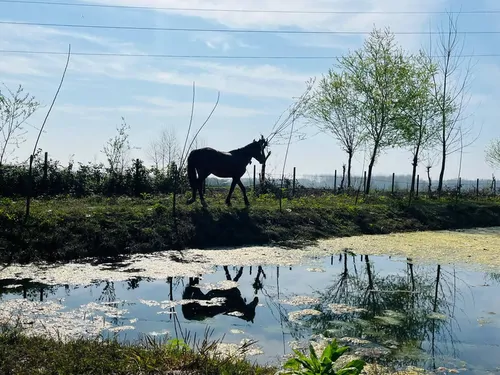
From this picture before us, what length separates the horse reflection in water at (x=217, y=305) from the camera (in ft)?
23.9

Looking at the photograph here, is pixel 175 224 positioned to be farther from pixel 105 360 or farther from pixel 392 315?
pixel 105 360

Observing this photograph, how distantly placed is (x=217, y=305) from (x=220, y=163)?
25.6ft

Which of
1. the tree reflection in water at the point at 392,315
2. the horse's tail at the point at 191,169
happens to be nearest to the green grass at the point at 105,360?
the tree reflection in water at the point at 392,315

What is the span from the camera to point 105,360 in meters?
4.57

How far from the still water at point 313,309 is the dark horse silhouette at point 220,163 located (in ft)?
15.9

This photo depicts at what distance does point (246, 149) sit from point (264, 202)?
242 centimetres

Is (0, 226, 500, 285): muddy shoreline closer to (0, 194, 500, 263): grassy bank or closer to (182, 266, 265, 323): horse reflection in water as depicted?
(0, 194, 500, 263): grassy bank

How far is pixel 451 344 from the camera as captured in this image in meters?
6.30

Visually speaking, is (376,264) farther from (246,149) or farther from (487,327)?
(246,149)

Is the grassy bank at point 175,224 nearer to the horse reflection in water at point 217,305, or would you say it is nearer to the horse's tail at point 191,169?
the horse's tail at point 191,169

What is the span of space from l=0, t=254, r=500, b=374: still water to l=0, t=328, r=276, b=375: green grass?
43.5 inches

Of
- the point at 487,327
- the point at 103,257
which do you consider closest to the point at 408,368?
the point at 487,327

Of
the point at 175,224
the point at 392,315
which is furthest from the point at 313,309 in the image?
the point at 175,224

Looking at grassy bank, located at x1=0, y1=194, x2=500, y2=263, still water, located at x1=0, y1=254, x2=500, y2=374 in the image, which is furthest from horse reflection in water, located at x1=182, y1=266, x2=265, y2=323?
grassy bank, located at x1=0, y1=194, x2=500, y2=263
